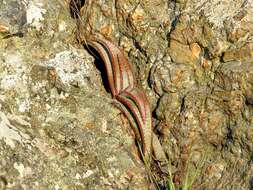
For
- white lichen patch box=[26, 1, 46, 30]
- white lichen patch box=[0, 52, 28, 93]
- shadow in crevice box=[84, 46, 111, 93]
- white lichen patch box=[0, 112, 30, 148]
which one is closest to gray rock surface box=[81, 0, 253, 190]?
shadow in crevice box=[84, 46, 111, 93]

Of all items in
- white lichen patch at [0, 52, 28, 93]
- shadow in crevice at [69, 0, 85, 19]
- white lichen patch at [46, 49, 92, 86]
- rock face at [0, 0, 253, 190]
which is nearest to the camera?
rock face at [0, 0, 253, 190]

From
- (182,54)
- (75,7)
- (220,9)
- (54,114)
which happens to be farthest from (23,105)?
(220,9)

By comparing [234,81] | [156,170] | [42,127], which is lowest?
[156,170]

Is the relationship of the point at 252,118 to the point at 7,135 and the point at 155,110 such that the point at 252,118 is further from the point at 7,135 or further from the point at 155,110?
the point at 7,135

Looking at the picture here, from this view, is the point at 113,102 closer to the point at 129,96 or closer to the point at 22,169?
the point at 129,96

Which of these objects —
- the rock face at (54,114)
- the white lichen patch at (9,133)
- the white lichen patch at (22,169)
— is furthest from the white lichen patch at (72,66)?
the white lichen patch at (22,169)

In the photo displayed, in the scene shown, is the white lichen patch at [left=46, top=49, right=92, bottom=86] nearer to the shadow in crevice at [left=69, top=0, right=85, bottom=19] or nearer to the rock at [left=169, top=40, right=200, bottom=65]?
the shadow in crevice at [left=69, top=0, right=85, bottom=19]

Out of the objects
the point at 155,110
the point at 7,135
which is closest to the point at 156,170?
the point at 155,110

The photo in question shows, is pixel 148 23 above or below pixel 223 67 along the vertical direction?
above
